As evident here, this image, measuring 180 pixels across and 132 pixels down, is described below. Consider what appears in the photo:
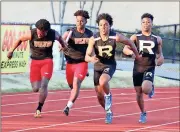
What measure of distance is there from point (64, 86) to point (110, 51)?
990 cm

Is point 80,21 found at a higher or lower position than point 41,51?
higher

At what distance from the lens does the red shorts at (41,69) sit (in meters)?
12.9

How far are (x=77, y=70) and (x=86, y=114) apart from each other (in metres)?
2.16

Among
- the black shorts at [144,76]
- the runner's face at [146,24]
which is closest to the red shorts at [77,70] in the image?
the black shorts at [144,76]

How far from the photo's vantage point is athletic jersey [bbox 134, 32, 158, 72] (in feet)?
40.7

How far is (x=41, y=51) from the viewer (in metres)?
12.8

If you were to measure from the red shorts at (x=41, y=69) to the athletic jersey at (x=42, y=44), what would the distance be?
0.35 ft

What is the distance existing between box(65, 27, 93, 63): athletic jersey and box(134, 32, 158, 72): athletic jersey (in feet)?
3.19

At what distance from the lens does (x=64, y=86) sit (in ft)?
71.2

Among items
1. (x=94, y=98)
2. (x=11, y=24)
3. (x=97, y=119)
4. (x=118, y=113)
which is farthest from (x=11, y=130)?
(x=11, y=24)

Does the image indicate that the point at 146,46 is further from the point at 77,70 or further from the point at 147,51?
the point at 77,70

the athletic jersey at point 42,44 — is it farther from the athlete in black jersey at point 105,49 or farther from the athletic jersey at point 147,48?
the athletic jersey at point 147,48

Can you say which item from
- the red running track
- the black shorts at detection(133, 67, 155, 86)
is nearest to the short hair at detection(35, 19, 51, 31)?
the red running track

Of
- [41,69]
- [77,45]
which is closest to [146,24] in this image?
[77,45]
